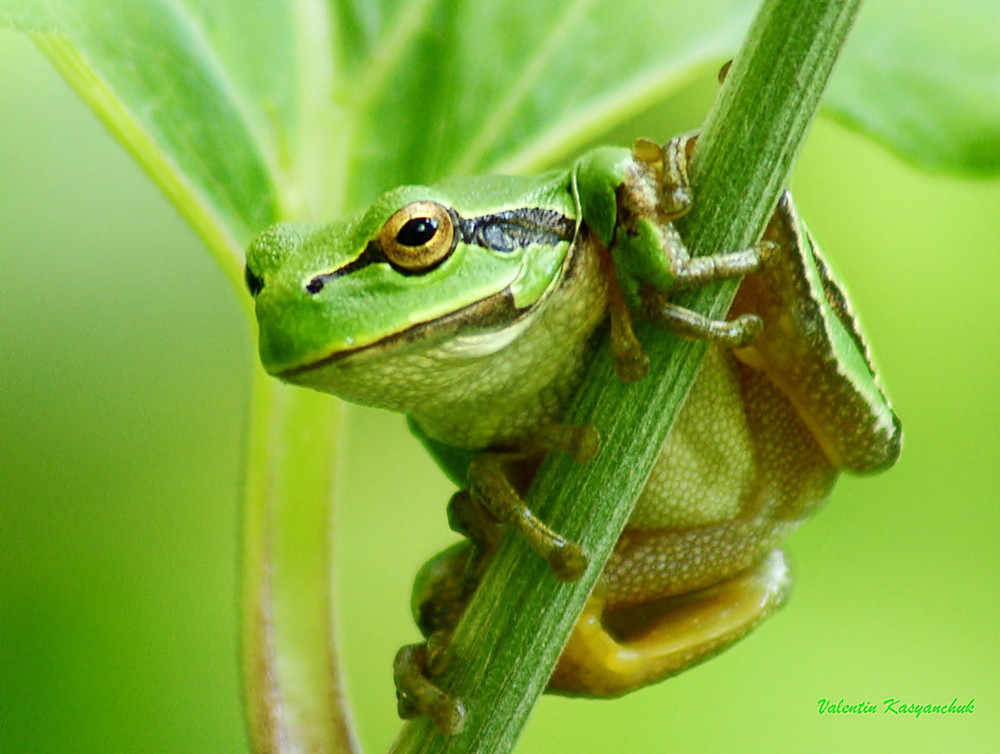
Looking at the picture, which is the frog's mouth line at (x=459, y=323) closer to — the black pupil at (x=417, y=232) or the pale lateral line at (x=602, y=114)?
the black pupil at (x=417, y=232)

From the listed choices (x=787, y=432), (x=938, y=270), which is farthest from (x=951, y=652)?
(x=787, y=432)

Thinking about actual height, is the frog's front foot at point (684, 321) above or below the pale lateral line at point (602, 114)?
below

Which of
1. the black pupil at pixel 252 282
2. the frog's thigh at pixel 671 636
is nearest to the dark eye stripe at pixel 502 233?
the black pupil at pixel 252 282

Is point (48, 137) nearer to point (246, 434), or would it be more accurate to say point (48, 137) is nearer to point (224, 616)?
point (224, 616)

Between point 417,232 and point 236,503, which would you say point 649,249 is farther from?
point 236,503

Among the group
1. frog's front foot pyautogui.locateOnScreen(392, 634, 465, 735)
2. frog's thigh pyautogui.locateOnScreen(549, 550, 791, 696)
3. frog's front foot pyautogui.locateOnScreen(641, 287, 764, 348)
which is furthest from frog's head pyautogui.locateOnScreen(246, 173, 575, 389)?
frog's thigh pyautogui.locateOnScreen(549, 550, 791, 696)

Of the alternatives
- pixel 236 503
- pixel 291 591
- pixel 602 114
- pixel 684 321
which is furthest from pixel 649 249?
pixel 236 503
